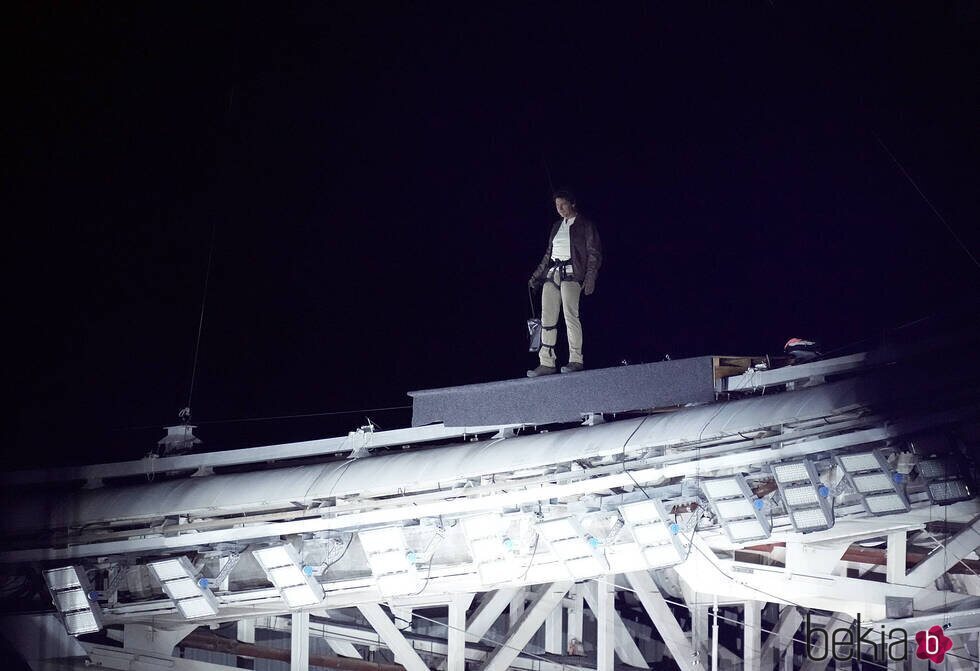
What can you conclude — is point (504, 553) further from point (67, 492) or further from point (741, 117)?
point (741, 117)

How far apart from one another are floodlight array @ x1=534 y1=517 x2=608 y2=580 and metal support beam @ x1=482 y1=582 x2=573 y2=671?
1.29 metres

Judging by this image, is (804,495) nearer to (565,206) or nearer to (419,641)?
(565,206)

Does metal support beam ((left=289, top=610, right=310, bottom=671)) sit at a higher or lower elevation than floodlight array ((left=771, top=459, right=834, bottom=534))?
lower

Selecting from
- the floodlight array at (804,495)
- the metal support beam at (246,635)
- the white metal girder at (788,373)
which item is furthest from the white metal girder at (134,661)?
the floodlight array at (804,495)

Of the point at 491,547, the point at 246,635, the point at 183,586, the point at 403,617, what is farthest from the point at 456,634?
the point at 246,635

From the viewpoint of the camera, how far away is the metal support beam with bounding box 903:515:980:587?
5027mm

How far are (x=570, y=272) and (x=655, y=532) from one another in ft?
6.21

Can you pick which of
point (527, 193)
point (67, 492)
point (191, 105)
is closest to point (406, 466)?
point (67, 492)

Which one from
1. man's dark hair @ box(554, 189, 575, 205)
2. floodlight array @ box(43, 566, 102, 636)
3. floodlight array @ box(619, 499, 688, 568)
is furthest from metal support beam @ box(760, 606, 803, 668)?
floodlight array @ box(43, 566, 102, 636)

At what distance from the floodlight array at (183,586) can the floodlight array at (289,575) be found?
1.51 feet

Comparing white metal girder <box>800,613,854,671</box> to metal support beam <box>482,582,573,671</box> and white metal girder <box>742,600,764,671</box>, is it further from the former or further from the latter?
metal support beam <box>482,582,573,671</box>

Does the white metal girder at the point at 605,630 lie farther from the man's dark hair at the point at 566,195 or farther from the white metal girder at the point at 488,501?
the man's dark hair at the point at 566,195

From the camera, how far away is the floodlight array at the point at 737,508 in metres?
5.08

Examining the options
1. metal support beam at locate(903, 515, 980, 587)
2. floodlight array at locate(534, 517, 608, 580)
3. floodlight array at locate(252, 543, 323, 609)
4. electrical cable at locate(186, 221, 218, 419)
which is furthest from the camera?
electrical cable at locate(186, 221, 218, 419)
